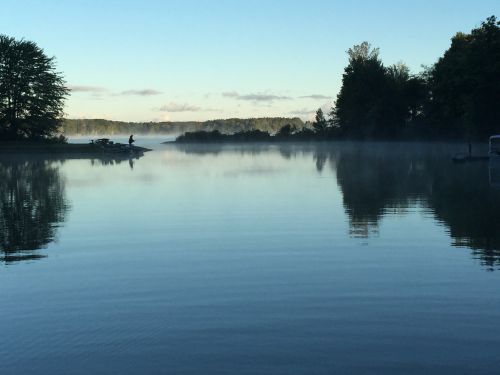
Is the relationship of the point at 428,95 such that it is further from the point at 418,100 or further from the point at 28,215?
the point at 28,215

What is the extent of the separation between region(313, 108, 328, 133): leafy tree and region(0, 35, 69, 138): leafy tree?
7948cm

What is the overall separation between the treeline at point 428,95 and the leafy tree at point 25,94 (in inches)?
2413

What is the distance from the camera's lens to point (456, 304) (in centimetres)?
1050

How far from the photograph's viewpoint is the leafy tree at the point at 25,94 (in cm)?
10362

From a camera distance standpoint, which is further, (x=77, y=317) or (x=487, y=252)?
(x=487, y=252)

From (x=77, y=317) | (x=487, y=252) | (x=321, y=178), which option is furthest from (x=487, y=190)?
(x=77, y=317)

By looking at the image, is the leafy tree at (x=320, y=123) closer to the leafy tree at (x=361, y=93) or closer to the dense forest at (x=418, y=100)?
the dense forest at (x=418, y=100)

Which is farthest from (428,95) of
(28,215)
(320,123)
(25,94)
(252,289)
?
(252,289)

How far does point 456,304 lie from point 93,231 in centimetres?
1237

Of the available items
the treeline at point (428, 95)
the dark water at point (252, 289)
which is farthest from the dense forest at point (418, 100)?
the dark water at point (252, 289)

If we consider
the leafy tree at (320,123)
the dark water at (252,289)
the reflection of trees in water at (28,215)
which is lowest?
the dark water at (252,289)

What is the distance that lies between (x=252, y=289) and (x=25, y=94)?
10083 cm

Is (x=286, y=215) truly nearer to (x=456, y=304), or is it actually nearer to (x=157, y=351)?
(x=456, y=304)

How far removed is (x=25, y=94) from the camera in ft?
342
